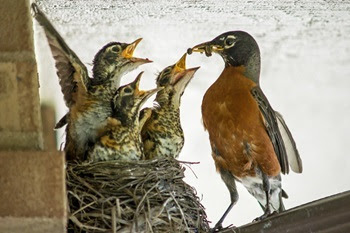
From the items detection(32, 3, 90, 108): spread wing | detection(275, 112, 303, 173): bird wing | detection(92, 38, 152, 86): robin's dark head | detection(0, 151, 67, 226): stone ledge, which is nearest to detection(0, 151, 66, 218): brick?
detection(0, 151, 67, 226): stone ledge

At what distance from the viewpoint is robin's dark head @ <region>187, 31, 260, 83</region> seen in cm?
248

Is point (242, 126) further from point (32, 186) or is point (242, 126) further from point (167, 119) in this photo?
point (32, 186)

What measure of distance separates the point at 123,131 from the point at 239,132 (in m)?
0.37

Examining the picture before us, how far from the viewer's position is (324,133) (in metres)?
3.25

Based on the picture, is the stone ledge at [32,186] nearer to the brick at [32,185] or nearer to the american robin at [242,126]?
the brick at [32,185]

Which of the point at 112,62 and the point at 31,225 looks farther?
the point at 112,62

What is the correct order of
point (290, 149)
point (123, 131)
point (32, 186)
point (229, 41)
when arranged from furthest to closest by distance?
point (290, 149), point (229, 41), point (123, 131), point (32, 186)

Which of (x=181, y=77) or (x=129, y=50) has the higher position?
(x=129, y=50)

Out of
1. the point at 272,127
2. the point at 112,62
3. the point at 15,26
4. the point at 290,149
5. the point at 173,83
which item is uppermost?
the point at 15,26

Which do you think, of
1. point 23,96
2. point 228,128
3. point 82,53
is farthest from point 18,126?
point 82,53

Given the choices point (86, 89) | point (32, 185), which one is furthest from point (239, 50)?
point (32, 185)

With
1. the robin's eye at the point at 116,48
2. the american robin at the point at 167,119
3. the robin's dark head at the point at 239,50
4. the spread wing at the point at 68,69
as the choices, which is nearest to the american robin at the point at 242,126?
the robin's dark head at the point at 239,50

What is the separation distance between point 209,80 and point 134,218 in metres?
1.09

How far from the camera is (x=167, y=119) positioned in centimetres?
247
